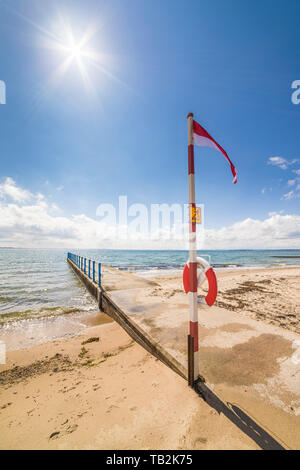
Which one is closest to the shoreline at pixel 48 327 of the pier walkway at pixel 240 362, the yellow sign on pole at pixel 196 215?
the pier walkway at pixel 240 362

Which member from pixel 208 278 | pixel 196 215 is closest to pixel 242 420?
pixel 208 278

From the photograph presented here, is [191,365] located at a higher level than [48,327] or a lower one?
higher

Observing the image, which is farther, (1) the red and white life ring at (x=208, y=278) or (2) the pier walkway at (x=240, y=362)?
(1) the red and white life ring at (x=208, y=278)

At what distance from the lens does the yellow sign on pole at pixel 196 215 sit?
2348 mm

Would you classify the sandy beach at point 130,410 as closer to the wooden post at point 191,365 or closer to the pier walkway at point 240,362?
the pier walkway at point 240,362

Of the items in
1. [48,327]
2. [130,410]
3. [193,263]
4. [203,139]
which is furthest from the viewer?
[48,327]

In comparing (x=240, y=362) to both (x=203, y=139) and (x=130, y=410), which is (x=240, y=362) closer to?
(x=130, y=410)

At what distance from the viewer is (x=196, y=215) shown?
2.37 metres

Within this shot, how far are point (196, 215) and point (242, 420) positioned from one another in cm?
221

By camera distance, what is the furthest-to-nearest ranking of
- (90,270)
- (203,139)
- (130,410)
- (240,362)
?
(90,270) → (240,362) → (203,139) → (130,410)

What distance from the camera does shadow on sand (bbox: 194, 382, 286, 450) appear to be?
1.62 m

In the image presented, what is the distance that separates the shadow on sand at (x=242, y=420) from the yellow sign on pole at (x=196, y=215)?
6.86 feet
